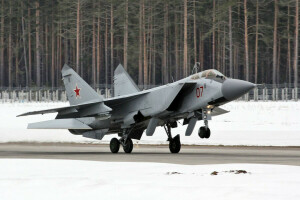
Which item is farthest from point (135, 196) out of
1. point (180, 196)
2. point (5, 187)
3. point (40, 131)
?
point (40, 131)

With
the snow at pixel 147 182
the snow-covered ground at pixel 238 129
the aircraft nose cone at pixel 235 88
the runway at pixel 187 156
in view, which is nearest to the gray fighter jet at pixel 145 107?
the aircraft nose cone at pixel 235 88

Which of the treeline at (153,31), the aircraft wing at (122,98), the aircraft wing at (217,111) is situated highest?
the treeline at (153,31)

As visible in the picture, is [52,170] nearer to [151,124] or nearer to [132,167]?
[132,167]

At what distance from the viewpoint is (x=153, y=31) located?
68062 mm

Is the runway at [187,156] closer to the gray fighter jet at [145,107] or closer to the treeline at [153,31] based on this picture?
the gray fighter jet at [145,107]

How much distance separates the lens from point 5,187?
34.8ft

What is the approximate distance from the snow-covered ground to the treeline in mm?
22053

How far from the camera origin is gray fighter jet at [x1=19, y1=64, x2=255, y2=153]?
65.5 ft

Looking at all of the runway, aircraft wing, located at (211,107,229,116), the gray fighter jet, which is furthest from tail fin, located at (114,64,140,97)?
aircraft wing, located at (211,107,229,116)

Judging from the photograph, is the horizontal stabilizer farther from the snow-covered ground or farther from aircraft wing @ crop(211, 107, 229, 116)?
the snow-covered ground

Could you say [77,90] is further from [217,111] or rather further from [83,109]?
[217,111]

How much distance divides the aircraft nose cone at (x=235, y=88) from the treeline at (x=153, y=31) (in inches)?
1476

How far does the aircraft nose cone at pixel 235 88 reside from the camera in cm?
1902

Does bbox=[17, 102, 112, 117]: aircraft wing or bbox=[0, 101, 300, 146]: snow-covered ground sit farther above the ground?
bbox=[17, 102, 112, 117]: aircraft wing
